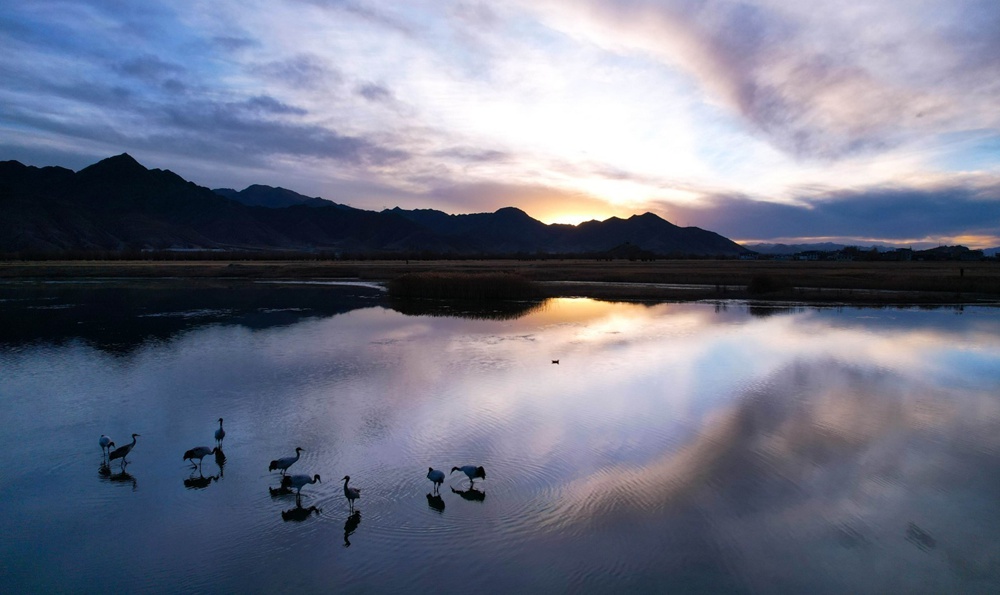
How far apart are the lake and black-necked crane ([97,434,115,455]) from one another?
0.20m

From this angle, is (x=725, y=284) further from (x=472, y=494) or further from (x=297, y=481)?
(x=297, y=481)

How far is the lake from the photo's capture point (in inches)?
266

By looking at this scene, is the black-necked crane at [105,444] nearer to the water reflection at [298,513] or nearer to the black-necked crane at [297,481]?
the black-necked crane at [297,481]

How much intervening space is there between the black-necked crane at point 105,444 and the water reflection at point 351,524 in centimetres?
497

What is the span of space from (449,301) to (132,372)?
70.7 feet

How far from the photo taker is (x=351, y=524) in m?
7.65

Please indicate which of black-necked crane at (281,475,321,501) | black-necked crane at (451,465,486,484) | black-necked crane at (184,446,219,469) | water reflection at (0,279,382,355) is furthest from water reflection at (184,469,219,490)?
water reflection at (0,279,382,355)

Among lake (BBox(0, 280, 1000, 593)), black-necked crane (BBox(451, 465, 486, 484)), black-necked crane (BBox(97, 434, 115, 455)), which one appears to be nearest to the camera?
lake (BBox(0, 280, 1000, 593))

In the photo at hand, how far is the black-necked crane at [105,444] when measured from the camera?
966cm

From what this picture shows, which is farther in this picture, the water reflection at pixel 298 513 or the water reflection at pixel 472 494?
the water reflection at pixel 472 494

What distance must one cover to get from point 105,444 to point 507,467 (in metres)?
6.79

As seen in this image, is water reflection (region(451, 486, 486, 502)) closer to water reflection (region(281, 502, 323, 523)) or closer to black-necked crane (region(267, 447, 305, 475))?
water reflection (region(281, 502, 323, 523))

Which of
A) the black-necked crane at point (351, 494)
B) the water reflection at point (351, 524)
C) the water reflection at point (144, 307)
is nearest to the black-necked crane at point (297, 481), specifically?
the black-necked crane at point (351, 494)

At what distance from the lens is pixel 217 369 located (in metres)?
16.6
